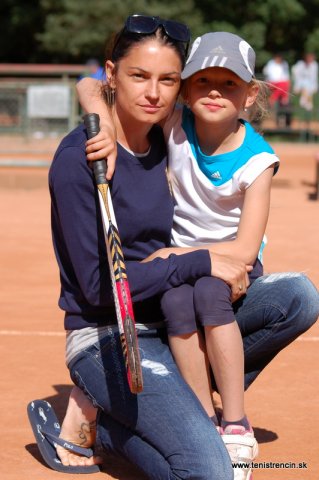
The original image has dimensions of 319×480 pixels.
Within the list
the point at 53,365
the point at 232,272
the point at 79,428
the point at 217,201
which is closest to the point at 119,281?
the point at 232,272

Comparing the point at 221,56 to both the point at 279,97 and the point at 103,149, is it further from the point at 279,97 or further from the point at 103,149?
the point at 279,97

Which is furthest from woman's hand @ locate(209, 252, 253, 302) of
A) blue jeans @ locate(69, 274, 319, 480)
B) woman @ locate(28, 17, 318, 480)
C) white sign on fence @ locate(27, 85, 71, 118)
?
white sign on fence @ locate(27, 85, 71, 118)

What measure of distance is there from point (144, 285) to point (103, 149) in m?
0.54

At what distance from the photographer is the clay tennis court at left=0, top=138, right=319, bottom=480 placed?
191 inches

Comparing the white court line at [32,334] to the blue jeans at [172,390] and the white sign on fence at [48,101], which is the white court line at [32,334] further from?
the white sign on fence at [48,101]

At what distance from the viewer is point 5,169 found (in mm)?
16812

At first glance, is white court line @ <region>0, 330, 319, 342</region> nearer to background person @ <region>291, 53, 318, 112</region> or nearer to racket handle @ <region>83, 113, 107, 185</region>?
racket handle @ <region>83, 113, 107, 185</region>

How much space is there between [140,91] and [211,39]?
0.43 m

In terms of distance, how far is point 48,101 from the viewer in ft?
60.3

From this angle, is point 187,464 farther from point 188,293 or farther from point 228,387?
point 188,293

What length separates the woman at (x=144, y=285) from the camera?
4258 mm

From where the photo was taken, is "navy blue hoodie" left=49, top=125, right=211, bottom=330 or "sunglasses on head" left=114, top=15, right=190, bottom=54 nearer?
"navy blue hoodie" left=49, top=125, right=211, bottom=330

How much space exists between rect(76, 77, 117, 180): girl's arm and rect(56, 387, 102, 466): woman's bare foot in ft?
3.23

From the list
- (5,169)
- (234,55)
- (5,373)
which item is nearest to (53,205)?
(234,55)
